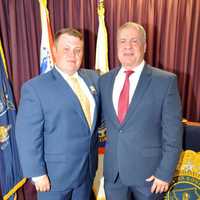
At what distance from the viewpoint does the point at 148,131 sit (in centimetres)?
161

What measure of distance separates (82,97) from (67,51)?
0.94ft

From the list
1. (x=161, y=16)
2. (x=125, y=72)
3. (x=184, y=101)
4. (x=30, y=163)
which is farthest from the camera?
(x=184, y=101)

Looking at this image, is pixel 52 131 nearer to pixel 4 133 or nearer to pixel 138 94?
pixel 138 94

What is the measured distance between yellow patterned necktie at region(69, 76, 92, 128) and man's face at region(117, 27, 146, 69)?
31cm

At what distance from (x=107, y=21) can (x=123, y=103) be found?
3.51 feet

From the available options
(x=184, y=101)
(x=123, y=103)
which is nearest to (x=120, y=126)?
(x=123, y=103)

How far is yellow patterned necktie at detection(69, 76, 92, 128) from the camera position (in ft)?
5.40

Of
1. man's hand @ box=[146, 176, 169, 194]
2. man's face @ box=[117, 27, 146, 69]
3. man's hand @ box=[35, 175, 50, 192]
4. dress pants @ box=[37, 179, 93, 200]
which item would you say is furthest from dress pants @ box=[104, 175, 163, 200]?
man's face @ box=[117, 27, 146, 69]

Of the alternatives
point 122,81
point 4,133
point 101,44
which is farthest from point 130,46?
point 4,133

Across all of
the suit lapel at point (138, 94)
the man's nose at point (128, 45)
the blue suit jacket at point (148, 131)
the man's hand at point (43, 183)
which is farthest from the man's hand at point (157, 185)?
the man's nose at point (128, 45)

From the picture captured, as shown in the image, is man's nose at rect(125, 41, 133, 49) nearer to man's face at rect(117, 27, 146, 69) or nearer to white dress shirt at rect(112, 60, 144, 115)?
man's face at rect(117, 27, 146, 69)

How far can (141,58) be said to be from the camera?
5.49ft

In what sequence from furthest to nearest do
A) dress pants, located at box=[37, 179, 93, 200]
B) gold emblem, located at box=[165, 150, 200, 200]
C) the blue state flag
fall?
1. the blue state flag
2. gold emblem, located at box=[165, 150, 200, 200]
3. dress pants, located at box=[37, 179, 93, 200]

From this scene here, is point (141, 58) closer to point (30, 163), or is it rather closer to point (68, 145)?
point (68, 145)
